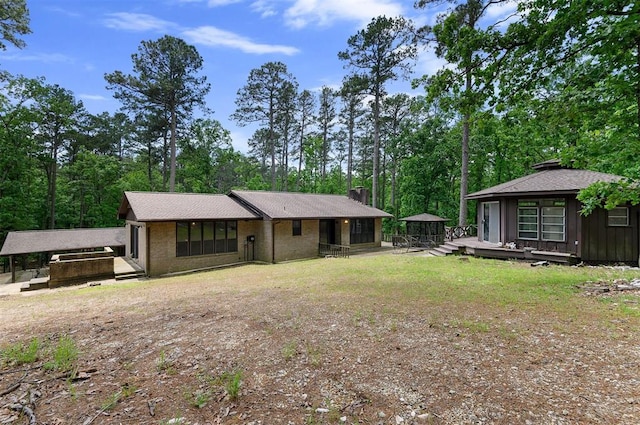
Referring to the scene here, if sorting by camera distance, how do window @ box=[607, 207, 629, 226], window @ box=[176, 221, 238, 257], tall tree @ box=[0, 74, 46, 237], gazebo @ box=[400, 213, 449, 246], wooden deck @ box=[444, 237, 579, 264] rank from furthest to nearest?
tall tree @ box=[0, 74, 46, 237] → gazebo @ box=[400, 213, 449, 246] → window @ box=[176, 221, 238, 257] → wooden deck @ box=[444, 237, 579, 264] → window @ box=[607, 207, 629, 226]

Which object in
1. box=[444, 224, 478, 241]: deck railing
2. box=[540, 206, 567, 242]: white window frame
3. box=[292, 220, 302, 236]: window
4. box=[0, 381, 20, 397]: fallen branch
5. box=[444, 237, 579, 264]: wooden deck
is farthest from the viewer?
box=[444, 224, 478, 241]: deck railing

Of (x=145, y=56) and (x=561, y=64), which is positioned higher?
(x=145, y=56)

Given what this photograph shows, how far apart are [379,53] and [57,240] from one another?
23.9 meters

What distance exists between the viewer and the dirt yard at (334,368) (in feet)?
10.1

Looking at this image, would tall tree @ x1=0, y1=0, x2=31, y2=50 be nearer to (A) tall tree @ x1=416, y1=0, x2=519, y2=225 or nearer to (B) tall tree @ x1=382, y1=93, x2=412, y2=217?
(A) tall tree @ x1=416, y1=0, x2=519, y2=225

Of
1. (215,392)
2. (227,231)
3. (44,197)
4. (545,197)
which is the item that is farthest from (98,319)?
(44,197)

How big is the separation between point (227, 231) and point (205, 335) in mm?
11603

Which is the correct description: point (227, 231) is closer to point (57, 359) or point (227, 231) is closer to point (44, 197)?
point (57, 359)

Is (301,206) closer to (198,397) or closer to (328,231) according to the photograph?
(328,231)

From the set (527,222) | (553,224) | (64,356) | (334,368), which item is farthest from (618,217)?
(64,356)

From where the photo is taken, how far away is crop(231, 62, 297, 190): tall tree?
1051 inches

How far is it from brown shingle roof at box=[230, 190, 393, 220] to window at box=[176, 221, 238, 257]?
2086 mm

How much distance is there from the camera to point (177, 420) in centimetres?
300

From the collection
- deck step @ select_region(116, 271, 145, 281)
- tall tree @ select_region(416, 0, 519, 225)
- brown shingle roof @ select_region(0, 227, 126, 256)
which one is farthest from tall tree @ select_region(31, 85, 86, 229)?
tall tree @ select_region(416, 0, 519, 225)
